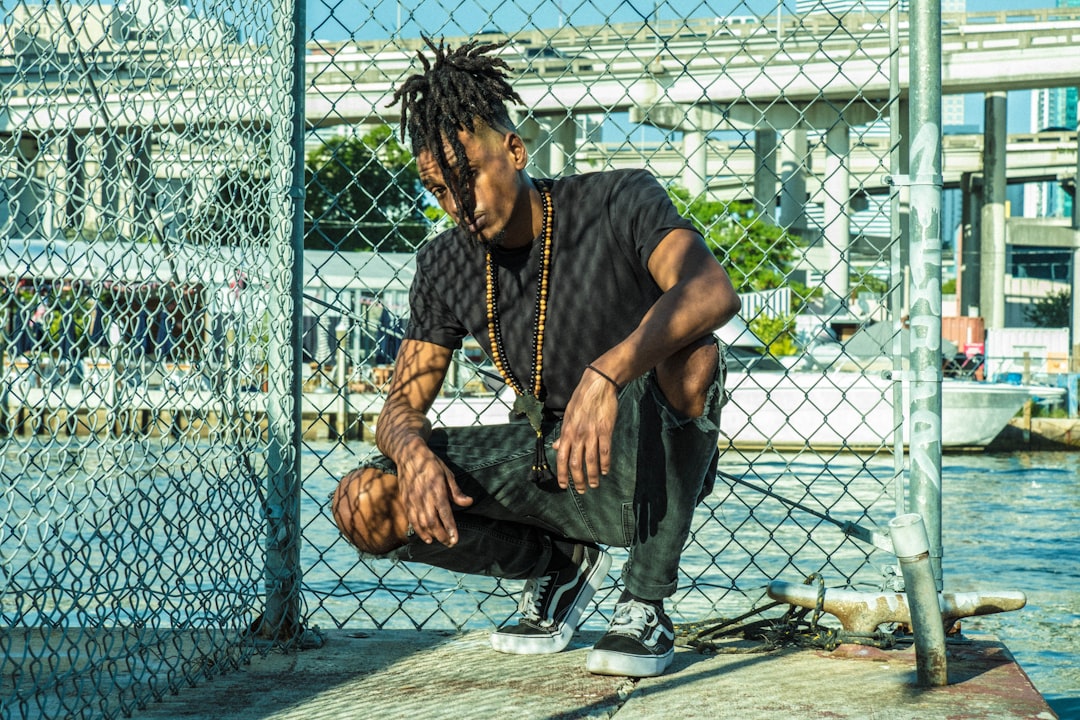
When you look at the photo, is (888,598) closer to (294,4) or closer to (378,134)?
(294,4)

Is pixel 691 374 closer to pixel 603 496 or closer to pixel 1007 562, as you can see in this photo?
pixel 603 496

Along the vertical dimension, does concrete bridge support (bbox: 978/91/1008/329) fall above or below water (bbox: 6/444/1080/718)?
above

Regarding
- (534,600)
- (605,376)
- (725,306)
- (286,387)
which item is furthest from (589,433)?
(286,387)

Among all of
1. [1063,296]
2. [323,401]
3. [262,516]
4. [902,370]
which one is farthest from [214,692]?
[1063,296]

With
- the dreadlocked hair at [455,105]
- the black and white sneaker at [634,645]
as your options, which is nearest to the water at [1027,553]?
the black and white sneaker at [634,645]

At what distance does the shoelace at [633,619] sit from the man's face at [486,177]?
1.02 metres

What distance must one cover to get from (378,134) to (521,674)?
37868mm

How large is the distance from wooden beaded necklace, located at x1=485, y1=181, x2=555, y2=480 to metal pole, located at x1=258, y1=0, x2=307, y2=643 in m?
0.64

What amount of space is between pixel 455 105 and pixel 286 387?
0.99 metres

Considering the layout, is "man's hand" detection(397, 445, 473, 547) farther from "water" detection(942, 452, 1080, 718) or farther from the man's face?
"water" detection(942, 452, 1080, 718)

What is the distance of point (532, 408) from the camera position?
9.99 feet

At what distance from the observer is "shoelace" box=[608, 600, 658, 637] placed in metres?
2.95

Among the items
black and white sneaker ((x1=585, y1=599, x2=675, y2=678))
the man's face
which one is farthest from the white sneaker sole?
the man's face

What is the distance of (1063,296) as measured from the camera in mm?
73750
